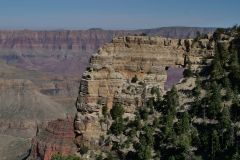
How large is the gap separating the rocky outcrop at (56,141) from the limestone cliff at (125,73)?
95 cm

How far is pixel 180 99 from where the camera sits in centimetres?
5762

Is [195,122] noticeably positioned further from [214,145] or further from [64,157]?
[64,157]

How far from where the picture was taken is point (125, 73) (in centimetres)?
6147

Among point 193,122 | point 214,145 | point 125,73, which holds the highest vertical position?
point 125,73

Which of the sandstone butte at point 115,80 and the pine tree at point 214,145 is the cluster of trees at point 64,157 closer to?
the sandstone butte at point 115,80

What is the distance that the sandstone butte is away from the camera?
5850cm

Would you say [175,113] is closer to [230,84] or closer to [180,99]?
[180,99]

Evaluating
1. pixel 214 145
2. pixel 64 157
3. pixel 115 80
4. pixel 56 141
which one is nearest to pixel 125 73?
pixel 115 80

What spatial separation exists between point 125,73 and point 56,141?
10243 mm

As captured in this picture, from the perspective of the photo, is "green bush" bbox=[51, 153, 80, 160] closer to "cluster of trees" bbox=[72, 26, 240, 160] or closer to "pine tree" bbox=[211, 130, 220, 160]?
"cluster of trees" bbox=[72, 26, 240, 160]

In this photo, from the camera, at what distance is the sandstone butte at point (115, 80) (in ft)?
192

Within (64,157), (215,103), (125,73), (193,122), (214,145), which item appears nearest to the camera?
(214,145)

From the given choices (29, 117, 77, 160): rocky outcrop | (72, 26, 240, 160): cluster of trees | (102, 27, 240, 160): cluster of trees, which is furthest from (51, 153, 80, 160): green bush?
(102, 27, 240, 160): cluster of trees

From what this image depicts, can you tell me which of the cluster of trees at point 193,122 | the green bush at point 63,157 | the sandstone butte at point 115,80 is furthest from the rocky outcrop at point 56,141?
the cluster of trees at point 193,122
